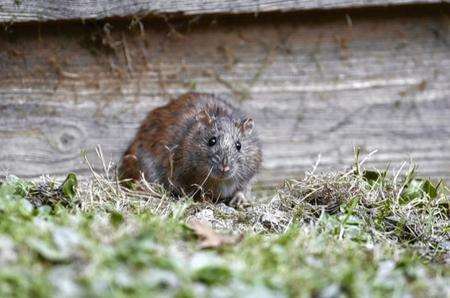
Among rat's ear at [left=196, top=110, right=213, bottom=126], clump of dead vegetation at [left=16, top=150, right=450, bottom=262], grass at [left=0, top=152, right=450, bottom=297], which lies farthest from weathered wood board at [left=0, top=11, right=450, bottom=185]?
grass at [left=0, top=152, right=450, bottom=297]

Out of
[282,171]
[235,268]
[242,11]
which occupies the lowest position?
[282,171]

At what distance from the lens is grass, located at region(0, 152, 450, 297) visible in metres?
3.77

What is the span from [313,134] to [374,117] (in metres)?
0.56

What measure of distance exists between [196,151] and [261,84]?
0.83 m

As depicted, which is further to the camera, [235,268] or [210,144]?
[210,144]

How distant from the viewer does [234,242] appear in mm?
4637

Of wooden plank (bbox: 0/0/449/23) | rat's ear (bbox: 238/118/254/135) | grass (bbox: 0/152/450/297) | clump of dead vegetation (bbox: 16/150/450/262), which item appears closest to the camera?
grass (bbox: 0/152/450/297)

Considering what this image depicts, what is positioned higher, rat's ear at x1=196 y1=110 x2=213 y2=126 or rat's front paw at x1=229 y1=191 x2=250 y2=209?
rat's ear at x1=196 y1=110 x2=213 y2=126

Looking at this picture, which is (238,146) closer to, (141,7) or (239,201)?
(239,201)

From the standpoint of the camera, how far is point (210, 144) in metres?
7.25

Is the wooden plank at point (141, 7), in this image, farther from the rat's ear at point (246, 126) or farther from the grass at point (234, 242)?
the grass at point (234, 242)

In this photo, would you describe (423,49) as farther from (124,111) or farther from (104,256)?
(104,256)

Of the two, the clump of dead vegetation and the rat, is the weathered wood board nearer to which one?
the rat

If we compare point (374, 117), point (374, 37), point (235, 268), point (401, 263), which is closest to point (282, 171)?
point (374, 117)
